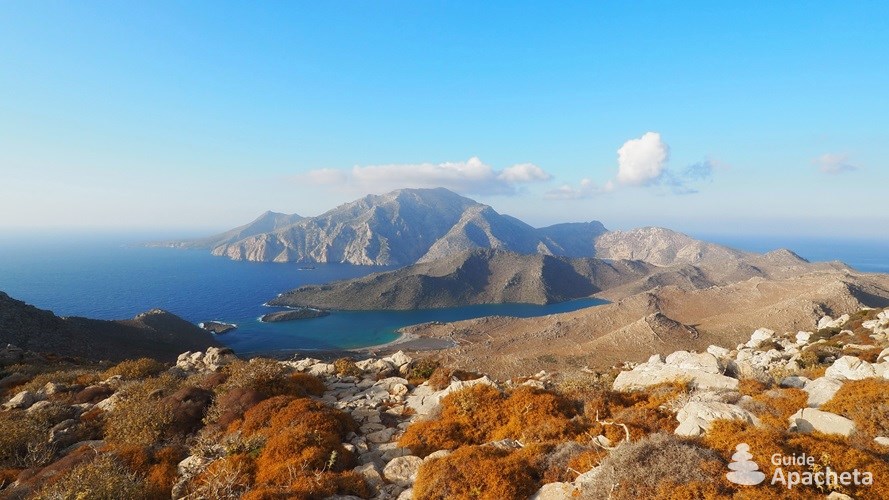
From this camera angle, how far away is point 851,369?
1783 centimetres

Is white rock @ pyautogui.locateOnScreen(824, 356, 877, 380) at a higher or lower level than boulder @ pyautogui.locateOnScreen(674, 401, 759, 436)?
lower

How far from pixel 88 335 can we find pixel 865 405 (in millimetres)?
131304

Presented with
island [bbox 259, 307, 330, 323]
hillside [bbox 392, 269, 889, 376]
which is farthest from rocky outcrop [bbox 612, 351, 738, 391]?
island [bbox 259, 307, 330, 323]

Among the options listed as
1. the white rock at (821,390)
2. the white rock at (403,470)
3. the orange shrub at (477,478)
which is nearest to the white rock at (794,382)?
the white rock at (821,390)

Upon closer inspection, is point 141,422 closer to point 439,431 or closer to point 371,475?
point 371,475

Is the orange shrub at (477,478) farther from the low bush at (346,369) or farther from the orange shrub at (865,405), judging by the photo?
the low bush at (346,369)

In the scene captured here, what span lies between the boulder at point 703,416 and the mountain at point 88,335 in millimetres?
106545

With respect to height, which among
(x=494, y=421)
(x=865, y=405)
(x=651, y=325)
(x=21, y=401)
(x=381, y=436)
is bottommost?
(x=651, y=325)

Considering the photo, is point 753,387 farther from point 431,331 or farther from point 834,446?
point 431,331

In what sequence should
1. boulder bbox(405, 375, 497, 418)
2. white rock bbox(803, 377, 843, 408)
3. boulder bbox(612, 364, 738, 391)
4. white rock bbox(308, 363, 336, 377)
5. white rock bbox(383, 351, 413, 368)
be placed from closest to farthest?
white rock bbox(803, 377, 843, 408) → boulder bbox(612, 364, 738, 391) → boulder bbox(405, 375, 497, 418) → white rock bbox(308, 363, 336, 377) → white rock bbox(383, 351, 413, 368)

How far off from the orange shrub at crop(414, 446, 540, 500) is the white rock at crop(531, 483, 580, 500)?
0.30 metres

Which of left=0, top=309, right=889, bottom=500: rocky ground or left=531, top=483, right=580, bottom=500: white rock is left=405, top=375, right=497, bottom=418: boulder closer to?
left=0, top=309, right=889, bottom=500: rocky ground

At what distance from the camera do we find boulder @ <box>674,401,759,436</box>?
33.8ft

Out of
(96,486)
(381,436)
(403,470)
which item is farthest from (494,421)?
(96,486)
